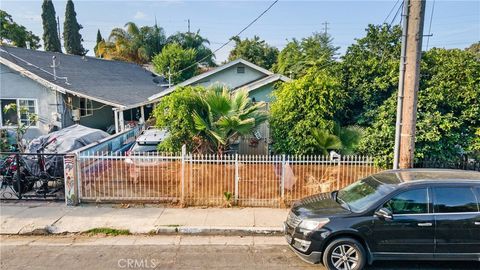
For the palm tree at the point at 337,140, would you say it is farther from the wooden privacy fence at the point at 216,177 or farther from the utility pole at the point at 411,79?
the utility pole at the point at 411,79

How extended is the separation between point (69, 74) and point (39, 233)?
1287cm

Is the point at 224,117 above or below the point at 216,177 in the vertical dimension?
above

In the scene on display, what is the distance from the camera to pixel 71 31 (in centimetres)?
4088

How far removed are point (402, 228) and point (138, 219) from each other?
18.2 feet

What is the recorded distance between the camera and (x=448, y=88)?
8.37m

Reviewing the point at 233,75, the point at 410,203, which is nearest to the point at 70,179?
the point at 410,203

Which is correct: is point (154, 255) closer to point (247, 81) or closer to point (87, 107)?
point (247, 81)

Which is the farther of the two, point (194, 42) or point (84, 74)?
point (194, 42)

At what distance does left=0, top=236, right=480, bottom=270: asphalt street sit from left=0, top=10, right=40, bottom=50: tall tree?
3854 cm

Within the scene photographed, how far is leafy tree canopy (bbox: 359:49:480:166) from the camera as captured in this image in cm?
811

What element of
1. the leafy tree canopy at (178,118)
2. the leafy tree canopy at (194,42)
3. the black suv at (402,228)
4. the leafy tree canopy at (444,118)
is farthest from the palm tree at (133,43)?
the black suv at (402,228)

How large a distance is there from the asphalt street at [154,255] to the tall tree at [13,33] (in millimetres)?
38541

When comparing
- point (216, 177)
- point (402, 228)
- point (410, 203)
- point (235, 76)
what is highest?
point (235, 76)

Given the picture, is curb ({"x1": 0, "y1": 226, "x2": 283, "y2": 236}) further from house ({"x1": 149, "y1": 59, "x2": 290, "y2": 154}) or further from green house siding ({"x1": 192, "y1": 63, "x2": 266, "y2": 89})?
green house siding ({"x1": 192, "y1": 63, "x2": 266, "y2": 89})
